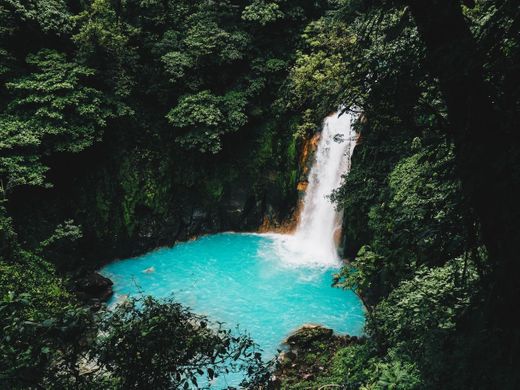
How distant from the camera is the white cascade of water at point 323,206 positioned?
13.2 m

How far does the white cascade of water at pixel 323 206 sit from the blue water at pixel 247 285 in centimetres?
50

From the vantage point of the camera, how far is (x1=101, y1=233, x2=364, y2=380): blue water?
9.97 m

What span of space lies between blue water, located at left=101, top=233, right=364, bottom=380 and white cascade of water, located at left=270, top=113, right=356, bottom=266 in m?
0.50

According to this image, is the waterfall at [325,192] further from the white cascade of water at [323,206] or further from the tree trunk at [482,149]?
the tree trunk at [482,149]

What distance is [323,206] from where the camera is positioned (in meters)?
13.8

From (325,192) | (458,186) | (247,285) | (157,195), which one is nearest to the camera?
(458,186)

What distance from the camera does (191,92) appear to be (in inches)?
551

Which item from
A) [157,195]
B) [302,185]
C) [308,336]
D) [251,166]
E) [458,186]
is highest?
[251,166]

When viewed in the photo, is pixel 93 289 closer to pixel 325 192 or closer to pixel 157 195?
pixel 157 195

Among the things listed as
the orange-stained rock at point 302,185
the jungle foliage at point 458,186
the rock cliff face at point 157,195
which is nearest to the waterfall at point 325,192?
the orange-stained rock at point 302,185

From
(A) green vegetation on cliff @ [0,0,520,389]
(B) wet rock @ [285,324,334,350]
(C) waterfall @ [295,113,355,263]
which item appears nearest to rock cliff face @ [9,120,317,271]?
(A) green vegetation on cliff @ [0,0,520,389]

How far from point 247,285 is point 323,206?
13.7 ft

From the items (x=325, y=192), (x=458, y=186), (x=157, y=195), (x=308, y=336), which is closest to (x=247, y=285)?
(x=308, y=336)

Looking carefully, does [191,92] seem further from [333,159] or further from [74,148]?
[333,159]
